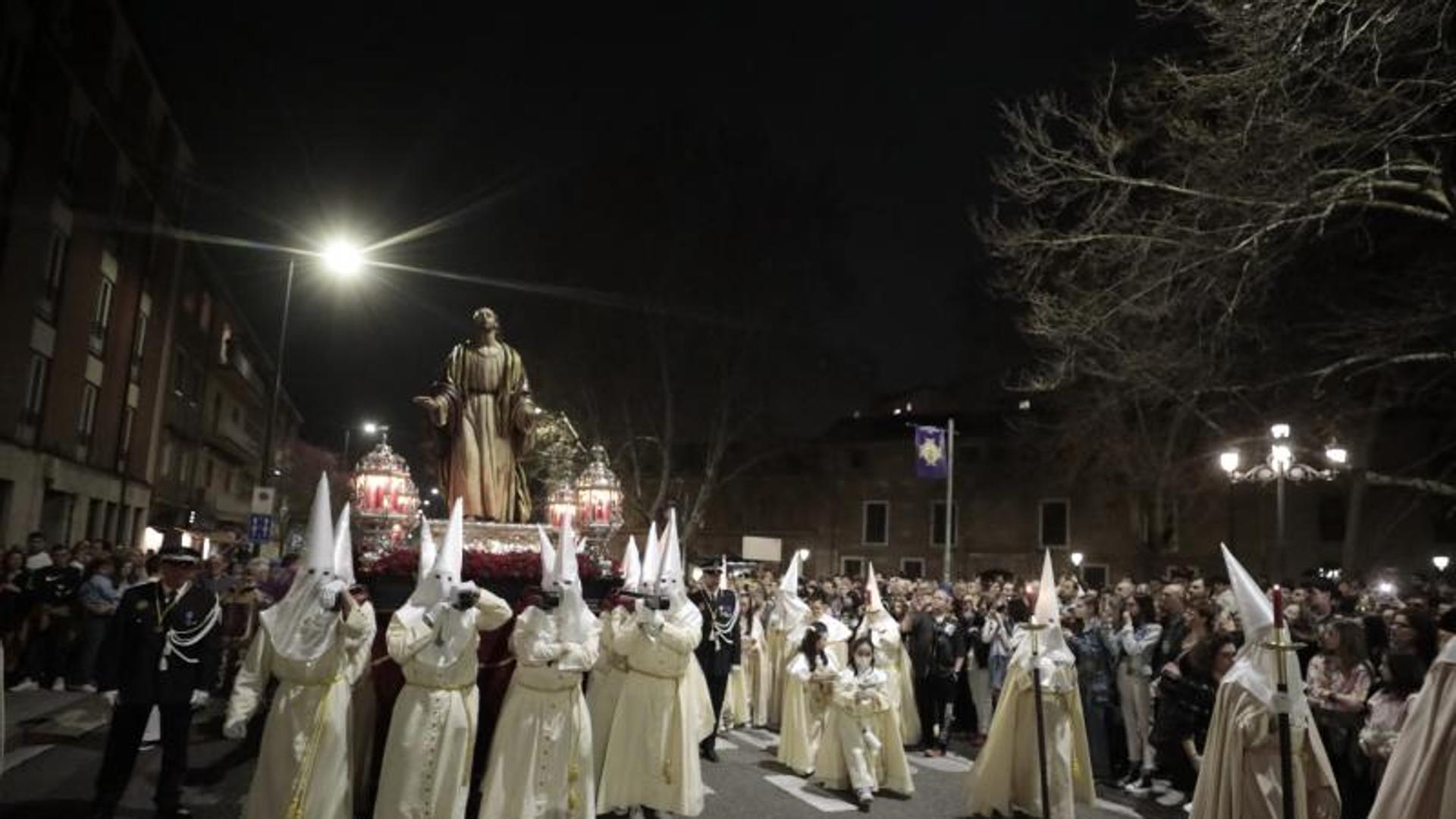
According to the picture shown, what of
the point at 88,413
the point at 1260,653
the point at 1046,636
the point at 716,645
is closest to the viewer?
the point at 1260,653

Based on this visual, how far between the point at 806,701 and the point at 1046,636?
9.78 ft

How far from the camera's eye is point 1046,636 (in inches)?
367

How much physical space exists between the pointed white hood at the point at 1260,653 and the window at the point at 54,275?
27084 mm

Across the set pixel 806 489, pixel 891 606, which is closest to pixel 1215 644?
pixel 891 606

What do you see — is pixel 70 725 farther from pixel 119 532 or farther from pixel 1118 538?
pixel 1118 538

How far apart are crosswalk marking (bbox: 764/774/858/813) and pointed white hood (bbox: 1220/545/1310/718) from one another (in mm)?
4259

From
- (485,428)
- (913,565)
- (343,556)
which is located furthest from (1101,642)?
(913,565)

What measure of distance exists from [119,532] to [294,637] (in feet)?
96.5

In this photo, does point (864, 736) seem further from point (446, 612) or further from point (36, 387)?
point (36, 387)

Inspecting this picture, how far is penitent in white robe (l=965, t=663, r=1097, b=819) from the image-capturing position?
9.09 meters

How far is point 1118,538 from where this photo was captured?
42.5m

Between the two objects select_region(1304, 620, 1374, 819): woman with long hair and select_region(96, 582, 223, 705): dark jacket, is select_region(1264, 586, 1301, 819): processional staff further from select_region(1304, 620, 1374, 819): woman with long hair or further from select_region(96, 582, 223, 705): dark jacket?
select_region(96, 582, 223, 705): dark jacket

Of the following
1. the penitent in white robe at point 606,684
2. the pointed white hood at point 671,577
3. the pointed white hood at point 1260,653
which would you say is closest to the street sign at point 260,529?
the penitent in white robe at point 606,684

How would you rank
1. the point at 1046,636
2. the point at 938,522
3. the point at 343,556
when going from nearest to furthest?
the point at 343,556 < the point at 1046,636 < the point at 938,522
